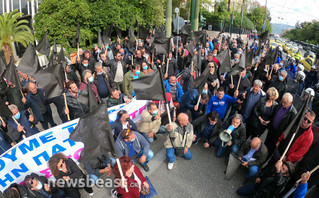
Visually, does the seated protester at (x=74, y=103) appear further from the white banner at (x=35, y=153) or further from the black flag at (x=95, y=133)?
the black flag at (x=95, y=133)

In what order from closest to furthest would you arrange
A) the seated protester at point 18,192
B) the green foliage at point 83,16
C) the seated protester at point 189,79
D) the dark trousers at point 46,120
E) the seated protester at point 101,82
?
the seated protester at point 18,192 < the dark trousers at point 46,120 < the seated protester at point 101,82 < the seated protester at point 189,79 < the green foliage at point 83,16

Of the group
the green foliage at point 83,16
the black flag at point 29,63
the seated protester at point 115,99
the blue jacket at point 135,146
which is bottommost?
the blue jacket at point 135,146

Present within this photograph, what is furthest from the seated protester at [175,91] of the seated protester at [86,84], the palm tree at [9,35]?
the palm tree at [9,35]

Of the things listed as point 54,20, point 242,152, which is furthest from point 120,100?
point 54,20

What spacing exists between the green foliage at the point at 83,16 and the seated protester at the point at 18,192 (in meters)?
9.09

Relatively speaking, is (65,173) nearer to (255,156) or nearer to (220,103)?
(255,156)

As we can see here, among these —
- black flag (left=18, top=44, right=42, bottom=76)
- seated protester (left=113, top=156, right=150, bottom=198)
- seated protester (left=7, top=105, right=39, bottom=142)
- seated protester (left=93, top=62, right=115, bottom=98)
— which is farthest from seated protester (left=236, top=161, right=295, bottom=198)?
black flag (left=18, top=44, right=42, bottom=76)

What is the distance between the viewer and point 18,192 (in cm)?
359

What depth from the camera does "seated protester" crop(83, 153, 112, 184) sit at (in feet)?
14.2

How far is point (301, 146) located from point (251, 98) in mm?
1625

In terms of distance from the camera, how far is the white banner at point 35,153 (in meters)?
3.87

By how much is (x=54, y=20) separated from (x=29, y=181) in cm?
1047

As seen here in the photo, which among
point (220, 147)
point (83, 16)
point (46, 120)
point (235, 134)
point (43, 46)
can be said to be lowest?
point (220, 147)

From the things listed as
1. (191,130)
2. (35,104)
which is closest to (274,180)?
(191,130)
